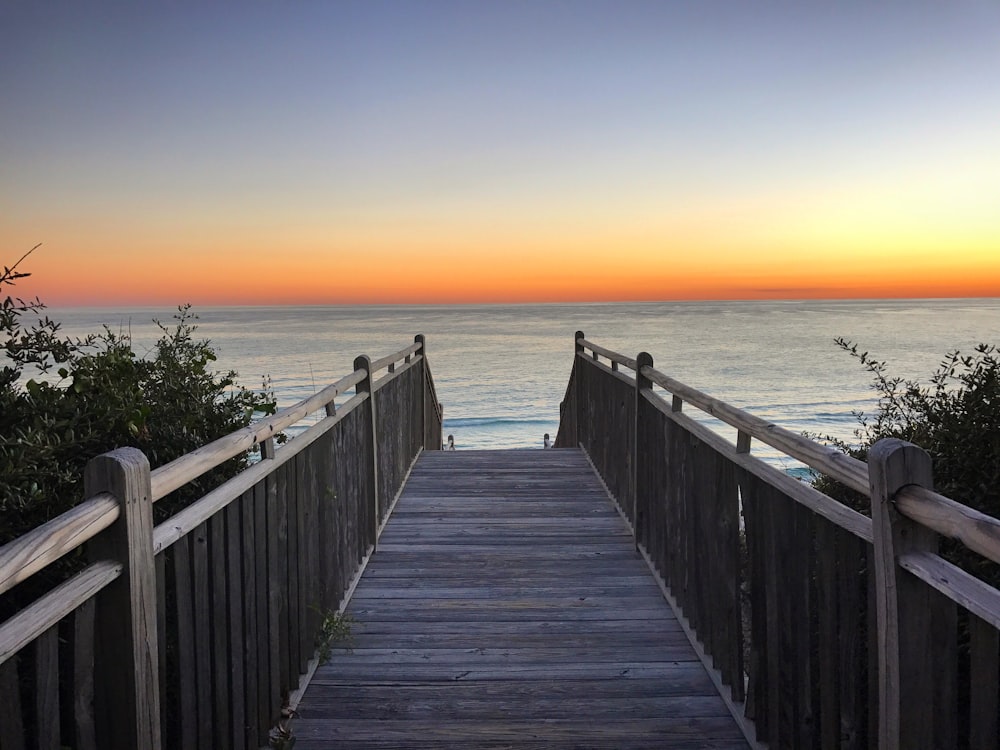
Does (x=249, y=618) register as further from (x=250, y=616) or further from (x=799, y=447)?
(x=799, y=447)

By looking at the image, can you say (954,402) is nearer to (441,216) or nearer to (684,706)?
(684,706)

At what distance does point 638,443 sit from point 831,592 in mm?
2772

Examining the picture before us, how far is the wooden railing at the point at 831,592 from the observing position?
1.44 meters

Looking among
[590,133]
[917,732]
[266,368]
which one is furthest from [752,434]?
[266,368]

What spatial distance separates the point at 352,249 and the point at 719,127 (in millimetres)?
40770

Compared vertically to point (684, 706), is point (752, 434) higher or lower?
higher

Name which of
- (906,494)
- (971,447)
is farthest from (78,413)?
(971,447)

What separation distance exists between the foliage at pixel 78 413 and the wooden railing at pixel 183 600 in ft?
1.00

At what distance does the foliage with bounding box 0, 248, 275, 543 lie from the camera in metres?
2.38

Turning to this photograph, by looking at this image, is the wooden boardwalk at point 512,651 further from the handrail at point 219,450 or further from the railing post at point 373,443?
the handrail at point 219,450

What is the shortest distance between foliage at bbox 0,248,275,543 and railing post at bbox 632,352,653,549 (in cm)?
243

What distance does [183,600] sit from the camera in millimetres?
1946

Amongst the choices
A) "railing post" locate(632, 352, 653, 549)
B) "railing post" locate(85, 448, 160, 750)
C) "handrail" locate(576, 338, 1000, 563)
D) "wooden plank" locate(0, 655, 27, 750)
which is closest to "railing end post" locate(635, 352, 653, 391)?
"railing post" locate(632, 352, 653, 549)

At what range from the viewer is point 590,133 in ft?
70.8
